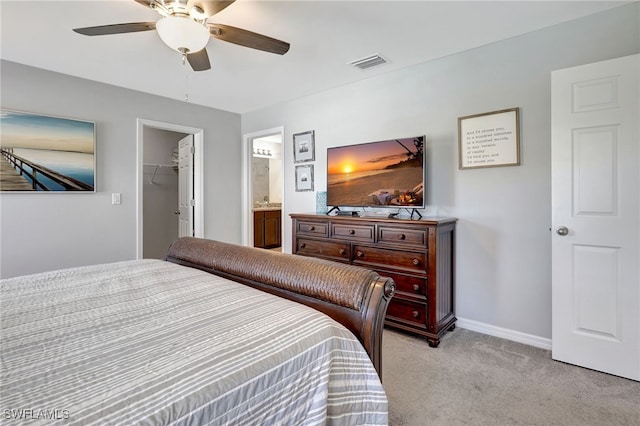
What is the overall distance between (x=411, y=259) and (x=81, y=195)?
3437mm

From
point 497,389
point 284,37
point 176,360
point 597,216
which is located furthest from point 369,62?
point 176,360

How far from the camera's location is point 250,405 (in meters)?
0.81

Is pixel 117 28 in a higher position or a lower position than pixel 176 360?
higher

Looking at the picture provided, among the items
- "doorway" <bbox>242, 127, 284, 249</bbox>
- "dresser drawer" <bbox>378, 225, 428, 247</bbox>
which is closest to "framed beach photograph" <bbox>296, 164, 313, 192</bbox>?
"doorway" <bbox>242, 127, 284, 249</bbox>

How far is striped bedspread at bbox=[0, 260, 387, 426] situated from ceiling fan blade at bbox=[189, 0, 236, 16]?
1488mm

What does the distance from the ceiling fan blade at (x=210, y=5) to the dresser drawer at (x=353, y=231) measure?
6.24 feet

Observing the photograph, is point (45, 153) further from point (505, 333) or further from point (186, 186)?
point (505, 333)

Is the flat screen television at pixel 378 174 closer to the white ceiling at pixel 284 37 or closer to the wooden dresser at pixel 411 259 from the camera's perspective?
the wooden dresser at pixel 411 259

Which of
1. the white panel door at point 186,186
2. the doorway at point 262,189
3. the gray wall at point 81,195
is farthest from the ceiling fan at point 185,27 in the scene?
the white panel door at point 186,186

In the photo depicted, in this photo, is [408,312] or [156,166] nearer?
[408,312]

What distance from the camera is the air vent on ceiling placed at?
284cm

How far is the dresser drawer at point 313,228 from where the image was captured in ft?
10.2

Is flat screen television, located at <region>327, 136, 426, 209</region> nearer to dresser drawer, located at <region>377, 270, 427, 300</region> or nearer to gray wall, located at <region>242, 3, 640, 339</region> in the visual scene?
gray wall, located at <region>242, 3, 640, 339</region>

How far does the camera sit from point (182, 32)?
5.79 ft
